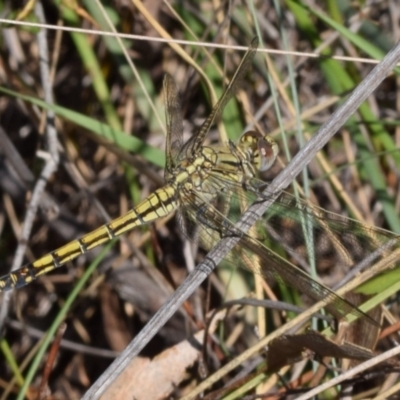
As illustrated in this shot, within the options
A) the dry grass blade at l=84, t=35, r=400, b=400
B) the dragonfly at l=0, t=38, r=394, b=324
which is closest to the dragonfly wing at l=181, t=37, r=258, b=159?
the dragonfly at l=0, t=38, r=394, b=324

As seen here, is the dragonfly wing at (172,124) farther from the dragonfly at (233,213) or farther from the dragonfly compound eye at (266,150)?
the dragonfly compound eye at (266,150)

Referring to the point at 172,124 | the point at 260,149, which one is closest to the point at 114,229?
the point at 172,124

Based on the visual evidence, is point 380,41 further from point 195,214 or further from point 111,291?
point 111,291

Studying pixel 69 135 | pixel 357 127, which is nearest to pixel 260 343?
pixel 357 127

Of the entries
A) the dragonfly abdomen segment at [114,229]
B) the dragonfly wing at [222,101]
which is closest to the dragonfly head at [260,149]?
the dragonfly wing at [222,101]

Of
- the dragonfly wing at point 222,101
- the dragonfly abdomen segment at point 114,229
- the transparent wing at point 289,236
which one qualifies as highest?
the dragonfly wing at point 222,101

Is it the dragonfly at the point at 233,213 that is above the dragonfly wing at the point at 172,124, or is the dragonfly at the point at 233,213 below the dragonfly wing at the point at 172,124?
below

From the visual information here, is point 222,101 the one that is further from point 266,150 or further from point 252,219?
point 252,219
